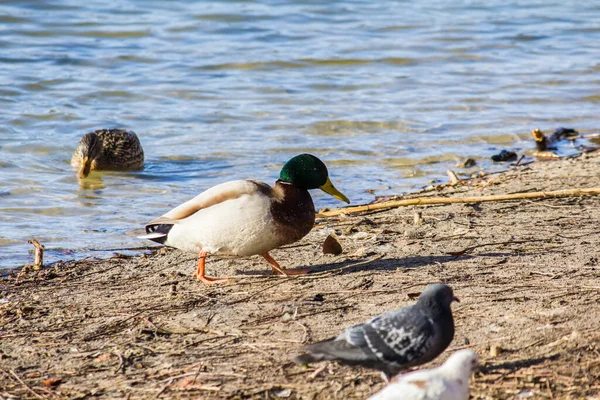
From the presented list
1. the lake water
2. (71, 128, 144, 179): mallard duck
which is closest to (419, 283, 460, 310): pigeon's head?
the lake water

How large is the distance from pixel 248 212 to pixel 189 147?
5473mm

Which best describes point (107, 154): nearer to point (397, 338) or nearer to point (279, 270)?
point (279, 270)

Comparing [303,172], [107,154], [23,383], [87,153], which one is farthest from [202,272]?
[87,153]

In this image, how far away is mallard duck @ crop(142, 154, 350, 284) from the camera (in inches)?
219

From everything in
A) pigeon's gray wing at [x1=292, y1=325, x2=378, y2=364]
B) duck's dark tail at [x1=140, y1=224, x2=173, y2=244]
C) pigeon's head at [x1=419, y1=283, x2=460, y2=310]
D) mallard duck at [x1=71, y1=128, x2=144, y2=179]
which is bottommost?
mallard duck at [x1=71, y1=128, x2=144, y2=179]

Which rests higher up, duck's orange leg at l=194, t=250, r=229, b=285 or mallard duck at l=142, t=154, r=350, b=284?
mallard duck at l=142, t=154, r=350, b=284

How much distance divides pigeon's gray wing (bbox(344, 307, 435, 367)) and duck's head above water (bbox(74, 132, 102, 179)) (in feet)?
21.7

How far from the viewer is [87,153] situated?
33.2ft

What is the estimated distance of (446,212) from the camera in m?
7.25

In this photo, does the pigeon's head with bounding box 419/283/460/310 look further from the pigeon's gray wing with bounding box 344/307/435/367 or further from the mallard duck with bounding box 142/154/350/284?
the mallard duck with bounding box 142/154/350/284

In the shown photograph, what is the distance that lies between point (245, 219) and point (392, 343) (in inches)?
73.3

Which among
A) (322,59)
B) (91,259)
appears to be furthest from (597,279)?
(322,59)

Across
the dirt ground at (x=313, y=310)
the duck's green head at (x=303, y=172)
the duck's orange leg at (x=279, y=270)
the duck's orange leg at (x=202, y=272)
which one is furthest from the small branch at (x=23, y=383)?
the duck's green head at (x=303, y=172)

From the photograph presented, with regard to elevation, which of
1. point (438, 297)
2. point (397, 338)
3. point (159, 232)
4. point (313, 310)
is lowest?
point (313, 310)
